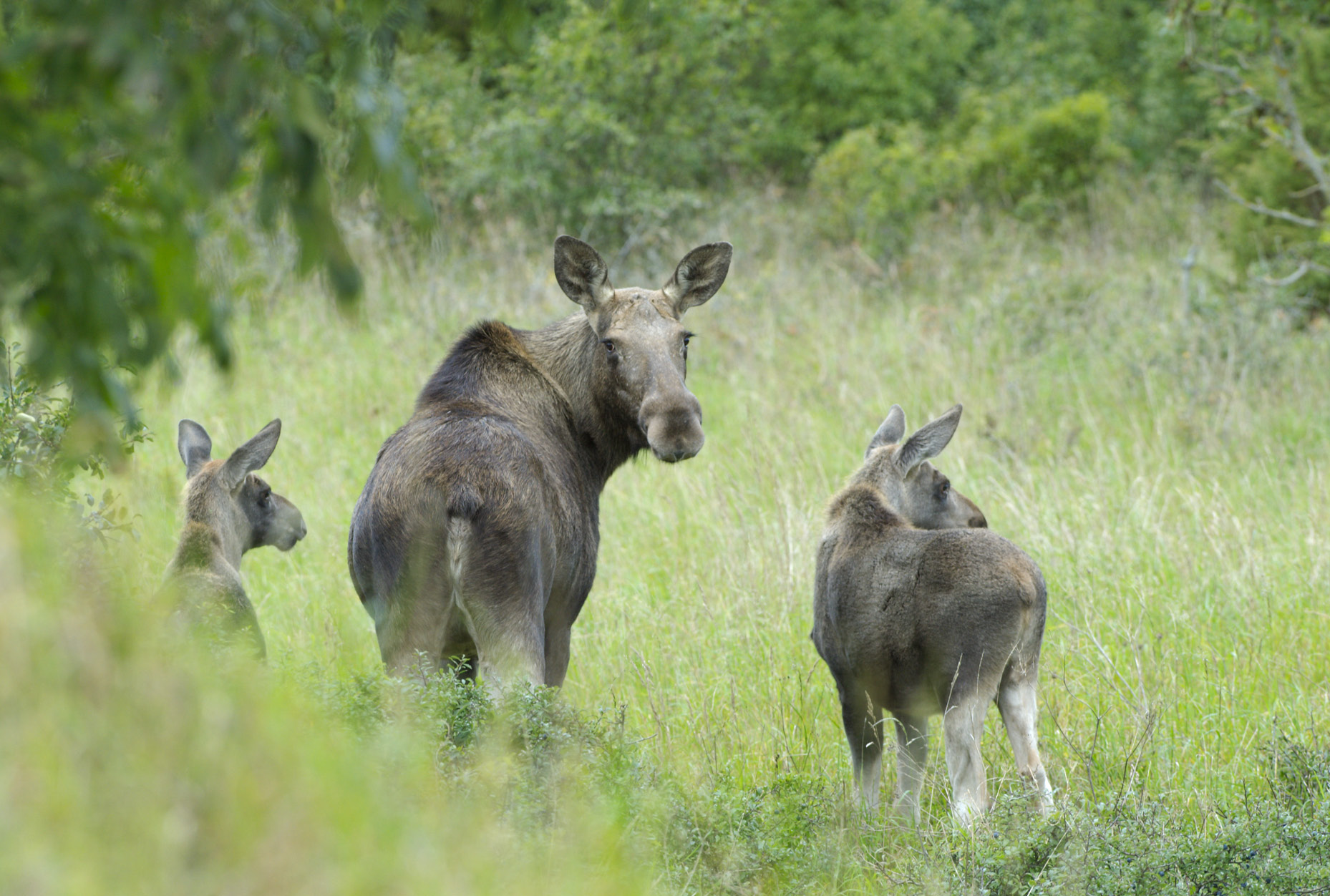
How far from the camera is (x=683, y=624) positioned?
6734 millimetres

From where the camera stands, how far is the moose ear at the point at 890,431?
19.6 ft

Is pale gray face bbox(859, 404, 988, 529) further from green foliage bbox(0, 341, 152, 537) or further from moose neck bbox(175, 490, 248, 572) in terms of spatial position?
green foliage bbox(0, 341, 152, 537)

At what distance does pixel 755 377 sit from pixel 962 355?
182 centimetres

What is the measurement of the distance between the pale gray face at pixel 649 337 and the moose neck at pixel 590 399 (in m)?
0.07

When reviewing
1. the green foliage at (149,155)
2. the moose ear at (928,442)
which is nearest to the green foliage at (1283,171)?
the moose ear at (928,442)

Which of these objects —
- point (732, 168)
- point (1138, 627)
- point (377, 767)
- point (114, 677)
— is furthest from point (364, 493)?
point (732, 168)

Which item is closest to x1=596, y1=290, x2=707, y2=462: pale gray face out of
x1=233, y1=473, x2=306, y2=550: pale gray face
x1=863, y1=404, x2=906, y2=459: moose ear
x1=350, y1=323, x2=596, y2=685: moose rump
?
x1=350, y1=323, x2=596, y2=685: moose rump

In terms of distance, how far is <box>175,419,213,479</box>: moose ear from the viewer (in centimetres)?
575

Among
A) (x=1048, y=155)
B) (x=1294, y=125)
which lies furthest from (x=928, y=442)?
(x=1048, y=155)

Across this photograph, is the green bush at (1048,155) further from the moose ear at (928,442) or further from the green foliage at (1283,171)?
the moose ear at (928,442)

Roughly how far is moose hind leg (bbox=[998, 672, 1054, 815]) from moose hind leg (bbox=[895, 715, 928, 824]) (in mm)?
324

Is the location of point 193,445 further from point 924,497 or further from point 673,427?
point 924,497

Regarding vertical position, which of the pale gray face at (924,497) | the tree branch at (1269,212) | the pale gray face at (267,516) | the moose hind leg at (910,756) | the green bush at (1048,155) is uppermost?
the pale gray face at (267,516)

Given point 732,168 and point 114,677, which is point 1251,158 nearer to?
point 732,168
